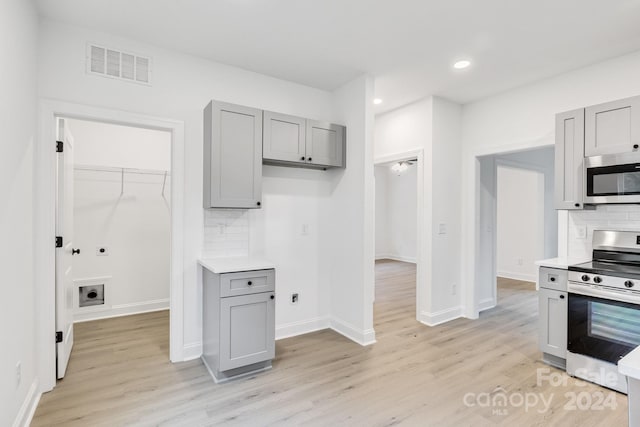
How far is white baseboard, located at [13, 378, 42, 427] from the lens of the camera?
1982 mm

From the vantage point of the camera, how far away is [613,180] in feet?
8.94

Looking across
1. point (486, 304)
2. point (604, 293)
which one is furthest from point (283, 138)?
point (486, 304)

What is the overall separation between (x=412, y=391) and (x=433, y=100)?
127 inches

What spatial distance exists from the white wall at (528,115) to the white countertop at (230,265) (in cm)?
284

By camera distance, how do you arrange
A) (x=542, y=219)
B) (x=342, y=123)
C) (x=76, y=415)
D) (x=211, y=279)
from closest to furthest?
1. (x=76, y=415)
2. (x=211, y=279)
3. (x=342, y=123)
4. (x=542, y=219)

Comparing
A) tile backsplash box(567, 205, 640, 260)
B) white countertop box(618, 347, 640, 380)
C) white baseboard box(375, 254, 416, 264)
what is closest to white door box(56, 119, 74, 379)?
white countertop box(618, 347, 640, 380)

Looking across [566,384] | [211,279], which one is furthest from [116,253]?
[566,384]

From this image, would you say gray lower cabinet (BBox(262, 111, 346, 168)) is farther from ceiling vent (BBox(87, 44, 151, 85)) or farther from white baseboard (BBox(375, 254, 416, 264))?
white baseboard (BBox(375, 254, 416, 264))

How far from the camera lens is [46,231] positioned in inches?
97.4

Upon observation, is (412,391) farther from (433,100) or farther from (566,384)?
(433,100)

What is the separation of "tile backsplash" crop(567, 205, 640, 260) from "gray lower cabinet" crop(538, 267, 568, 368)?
65cm

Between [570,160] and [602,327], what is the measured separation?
1418 millimetres

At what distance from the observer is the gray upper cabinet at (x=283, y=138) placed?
315cm

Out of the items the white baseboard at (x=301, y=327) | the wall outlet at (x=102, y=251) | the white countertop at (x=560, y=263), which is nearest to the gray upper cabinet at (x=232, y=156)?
the white baseboard at (x=301, y=327)
